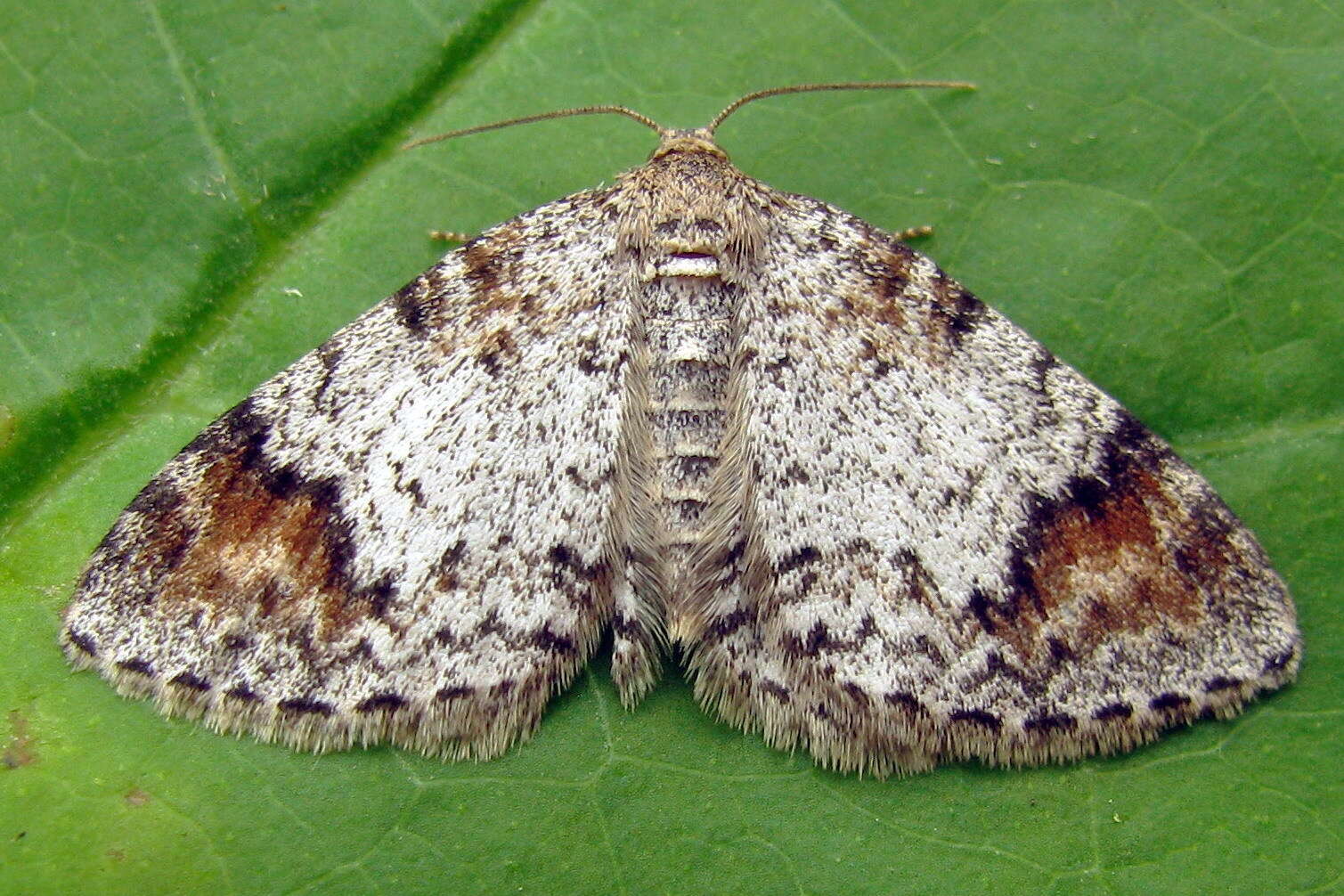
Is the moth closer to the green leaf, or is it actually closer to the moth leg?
the green leaf

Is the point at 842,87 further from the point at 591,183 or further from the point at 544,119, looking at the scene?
the point at 544,119

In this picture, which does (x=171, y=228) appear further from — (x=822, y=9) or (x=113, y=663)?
(x=822, y=9)

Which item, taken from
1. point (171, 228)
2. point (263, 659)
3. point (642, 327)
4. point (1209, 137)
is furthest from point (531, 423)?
point (1209, 137)

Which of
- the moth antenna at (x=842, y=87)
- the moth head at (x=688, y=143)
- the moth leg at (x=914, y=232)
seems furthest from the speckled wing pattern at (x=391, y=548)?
the moth leg at (x=914, y=232)

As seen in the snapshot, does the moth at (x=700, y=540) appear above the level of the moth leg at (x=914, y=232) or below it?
below

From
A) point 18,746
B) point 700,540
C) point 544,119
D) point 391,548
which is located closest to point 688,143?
point 544,119

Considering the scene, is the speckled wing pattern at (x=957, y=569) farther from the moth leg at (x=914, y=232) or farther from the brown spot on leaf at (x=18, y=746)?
the brown spot on leaf at (x=18, y=746)
